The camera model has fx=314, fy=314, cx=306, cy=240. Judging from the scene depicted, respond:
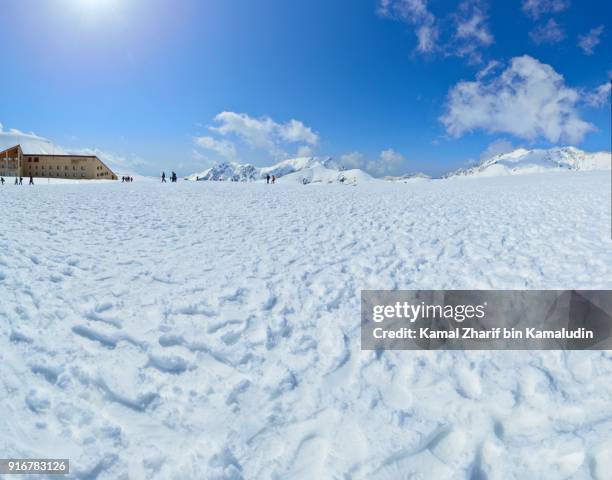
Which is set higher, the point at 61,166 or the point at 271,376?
the point at 61,166

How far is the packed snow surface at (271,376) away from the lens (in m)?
3.49

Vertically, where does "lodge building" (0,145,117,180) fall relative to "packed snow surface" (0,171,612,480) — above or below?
above

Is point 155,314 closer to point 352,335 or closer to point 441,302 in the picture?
point 352,335

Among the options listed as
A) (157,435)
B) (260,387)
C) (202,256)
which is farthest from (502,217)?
(157,435)

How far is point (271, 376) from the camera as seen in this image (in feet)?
15.2

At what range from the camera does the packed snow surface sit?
11.4 ft

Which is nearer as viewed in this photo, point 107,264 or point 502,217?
point 107,264

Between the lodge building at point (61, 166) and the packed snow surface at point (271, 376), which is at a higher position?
the lodge building at point (61, 166)

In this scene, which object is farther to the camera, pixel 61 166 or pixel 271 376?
pixel 61 166

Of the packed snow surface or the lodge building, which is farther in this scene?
the lodge building

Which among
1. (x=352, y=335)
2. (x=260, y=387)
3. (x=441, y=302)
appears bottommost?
(x=260, y=387)

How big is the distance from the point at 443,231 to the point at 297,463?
999 centimetres

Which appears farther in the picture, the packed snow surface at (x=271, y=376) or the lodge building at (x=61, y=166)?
the lodge building at (x=61, y=166)

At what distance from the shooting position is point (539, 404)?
13.3 feet
